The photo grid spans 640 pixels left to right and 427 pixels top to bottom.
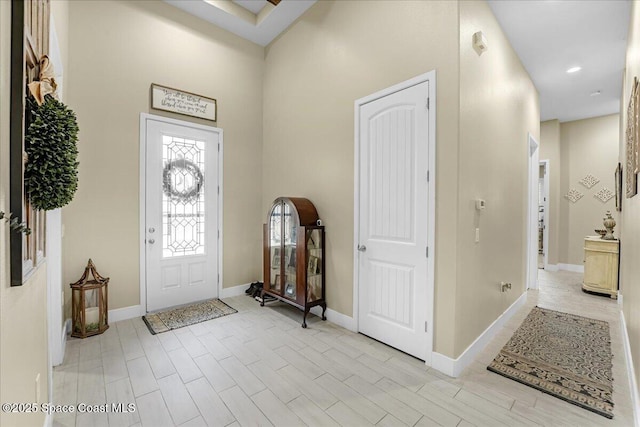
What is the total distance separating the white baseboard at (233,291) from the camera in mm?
4094

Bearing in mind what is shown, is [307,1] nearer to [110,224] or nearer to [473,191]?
[473,191]

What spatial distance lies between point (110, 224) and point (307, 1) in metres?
3.43

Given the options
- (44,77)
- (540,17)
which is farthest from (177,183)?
(540,17)

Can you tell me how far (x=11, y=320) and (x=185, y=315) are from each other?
259 centimetres

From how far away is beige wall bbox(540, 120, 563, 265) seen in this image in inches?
248

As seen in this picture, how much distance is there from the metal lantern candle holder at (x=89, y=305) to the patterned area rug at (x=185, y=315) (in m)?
0.44

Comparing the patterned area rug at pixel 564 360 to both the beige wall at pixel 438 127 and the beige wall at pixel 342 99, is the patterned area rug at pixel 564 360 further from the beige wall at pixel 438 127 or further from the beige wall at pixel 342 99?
the beige wall at pixel 342 99

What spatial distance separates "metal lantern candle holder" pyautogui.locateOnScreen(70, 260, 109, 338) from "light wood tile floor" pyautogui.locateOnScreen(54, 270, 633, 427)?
115 millimetres

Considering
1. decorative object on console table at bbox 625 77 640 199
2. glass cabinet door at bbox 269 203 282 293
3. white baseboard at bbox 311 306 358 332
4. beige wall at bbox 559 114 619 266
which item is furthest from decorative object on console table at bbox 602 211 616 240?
glass cabinet door at bbox 269 203 282 293

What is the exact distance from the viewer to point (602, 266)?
4.52 meters

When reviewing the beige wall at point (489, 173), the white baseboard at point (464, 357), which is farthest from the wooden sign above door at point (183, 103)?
the white baseboard at point (464, 357)

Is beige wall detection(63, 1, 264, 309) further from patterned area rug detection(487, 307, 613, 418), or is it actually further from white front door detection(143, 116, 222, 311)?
patterned area rug detection(487, 307, 613, 418)

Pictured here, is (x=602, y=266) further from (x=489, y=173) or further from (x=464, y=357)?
(x=464, y=357)

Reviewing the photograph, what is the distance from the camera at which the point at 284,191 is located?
4047 millimetres
